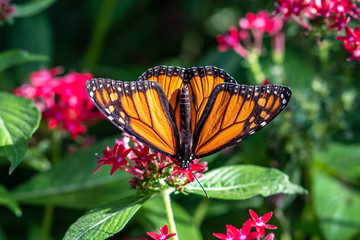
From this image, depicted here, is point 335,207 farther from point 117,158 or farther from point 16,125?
point 16,125

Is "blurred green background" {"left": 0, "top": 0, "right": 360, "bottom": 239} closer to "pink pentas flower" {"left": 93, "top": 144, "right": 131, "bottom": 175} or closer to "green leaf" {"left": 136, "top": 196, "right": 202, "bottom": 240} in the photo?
"green leaf" {"left": 136, "top": 196, "right": 202, "bottom": 240}

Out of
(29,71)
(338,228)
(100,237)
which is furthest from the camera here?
(29,71)

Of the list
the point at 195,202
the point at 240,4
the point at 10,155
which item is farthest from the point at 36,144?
the point at 240,4

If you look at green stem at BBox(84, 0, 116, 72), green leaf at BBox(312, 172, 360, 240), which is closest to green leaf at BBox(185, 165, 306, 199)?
green leaf at BBox(312, 172, 360, 240)

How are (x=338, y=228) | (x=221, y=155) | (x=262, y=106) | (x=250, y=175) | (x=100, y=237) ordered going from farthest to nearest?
(x=221, y=155), (x=338, y=228), (x=250, y=175), (x=262, y=106), (x=100, y=237)

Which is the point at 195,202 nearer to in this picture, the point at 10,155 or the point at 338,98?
the point at 338,98

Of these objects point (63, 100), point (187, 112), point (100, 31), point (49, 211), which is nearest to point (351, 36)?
point (187, 112)

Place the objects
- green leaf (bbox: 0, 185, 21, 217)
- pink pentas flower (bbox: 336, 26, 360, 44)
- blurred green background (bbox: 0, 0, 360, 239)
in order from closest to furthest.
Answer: pink pentas flower (bbox: 336, 26, 360, 44) → green leaf (bbox: 0, 185, 21, 217) → blurred green background (bbox: 0, 0, 360, 239)
